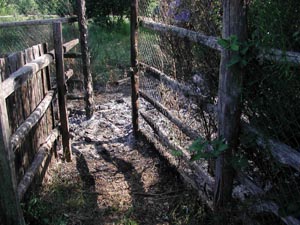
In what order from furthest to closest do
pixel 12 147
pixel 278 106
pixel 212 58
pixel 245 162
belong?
pixel 212 58
pixel 12 147
pixel 245 162
pixel 278 106

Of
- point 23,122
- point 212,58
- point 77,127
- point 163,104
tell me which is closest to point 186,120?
point 163,104

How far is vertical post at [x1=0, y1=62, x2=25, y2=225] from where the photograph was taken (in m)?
2.69

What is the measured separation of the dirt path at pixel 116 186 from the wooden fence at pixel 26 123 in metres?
0.32

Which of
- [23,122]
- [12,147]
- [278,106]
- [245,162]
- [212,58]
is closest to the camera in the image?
[278,106]

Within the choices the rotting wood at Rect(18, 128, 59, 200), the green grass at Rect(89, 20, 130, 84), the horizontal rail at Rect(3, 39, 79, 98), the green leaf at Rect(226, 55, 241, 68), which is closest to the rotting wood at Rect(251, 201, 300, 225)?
the green leaf at Rect(226, 55, 241, 68)

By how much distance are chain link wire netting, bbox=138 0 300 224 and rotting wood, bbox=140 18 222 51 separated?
0.08 meters

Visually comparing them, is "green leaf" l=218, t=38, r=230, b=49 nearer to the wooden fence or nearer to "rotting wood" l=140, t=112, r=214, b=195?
"rotting wood" l=140, t=112, r=214, b=195

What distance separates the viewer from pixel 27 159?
381cm

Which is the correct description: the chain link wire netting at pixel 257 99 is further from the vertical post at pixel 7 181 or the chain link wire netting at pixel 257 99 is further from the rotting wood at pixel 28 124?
the vertical post at pixel 7 181

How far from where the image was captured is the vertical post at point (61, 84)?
461 centimetres

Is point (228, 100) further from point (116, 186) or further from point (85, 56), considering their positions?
point (85, 56)

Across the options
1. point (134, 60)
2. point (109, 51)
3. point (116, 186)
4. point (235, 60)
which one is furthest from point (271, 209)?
point (109, 51)

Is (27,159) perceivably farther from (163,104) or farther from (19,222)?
(163,104)

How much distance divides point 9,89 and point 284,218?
6.91 ft
